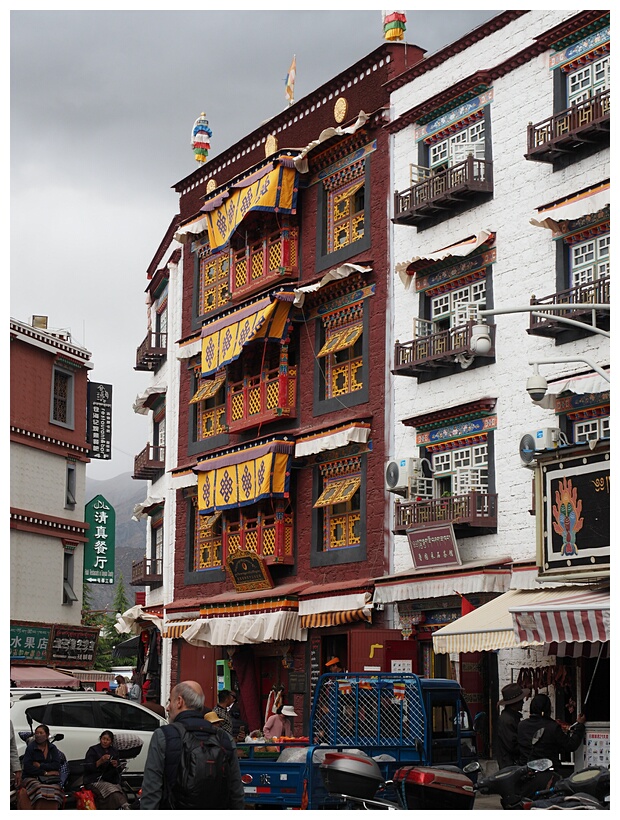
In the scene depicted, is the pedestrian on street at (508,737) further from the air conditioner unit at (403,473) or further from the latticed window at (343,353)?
the latticed window at (343,353)

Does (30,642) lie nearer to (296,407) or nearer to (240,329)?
(240,329)

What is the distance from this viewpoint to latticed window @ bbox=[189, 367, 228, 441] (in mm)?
38688

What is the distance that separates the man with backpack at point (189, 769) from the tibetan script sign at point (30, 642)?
33.7 meters

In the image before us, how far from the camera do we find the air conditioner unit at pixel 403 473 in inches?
1135

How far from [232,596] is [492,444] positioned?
37.9 ft

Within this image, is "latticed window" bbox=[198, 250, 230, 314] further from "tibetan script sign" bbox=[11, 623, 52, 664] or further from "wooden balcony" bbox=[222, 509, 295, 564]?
"tibetan script sign" bbox=[11, 623, 52, 664]

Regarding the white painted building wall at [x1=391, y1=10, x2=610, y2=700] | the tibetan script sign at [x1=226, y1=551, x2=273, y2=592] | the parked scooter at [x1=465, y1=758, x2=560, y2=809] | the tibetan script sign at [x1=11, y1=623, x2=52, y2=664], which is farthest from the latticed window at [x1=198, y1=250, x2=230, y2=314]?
the parked scooter at [x1=465, y1=758, x2=560, y2=809]

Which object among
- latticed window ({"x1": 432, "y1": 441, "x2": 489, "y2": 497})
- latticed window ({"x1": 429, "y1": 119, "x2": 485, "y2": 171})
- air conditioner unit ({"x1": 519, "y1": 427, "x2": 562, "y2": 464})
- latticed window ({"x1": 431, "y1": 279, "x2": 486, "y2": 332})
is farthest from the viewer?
latticed window ({"x1": 429, "y1": 119, "x2": 485, "y2": 171})

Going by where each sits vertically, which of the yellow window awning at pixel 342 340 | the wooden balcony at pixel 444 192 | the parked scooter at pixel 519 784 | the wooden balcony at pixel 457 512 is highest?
the wooden balcony at pixel 444 192

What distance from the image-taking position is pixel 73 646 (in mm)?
45656

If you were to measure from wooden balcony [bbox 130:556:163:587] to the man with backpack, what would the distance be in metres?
33.4

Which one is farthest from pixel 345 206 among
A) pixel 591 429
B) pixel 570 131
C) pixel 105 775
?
pixel 105 775

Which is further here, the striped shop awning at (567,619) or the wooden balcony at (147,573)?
the wooden balcony at (147,573)

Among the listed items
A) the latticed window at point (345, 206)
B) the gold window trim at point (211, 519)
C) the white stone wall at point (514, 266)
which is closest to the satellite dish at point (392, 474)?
the white stone wall at point (514, 266)
